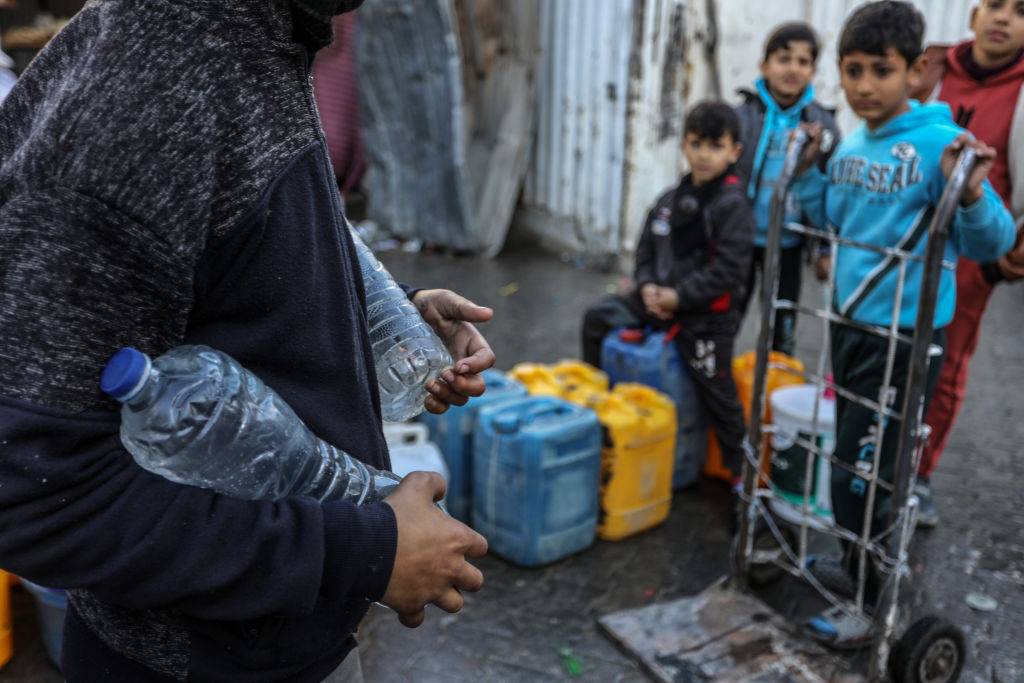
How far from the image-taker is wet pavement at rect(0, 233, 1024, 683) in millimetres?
3064

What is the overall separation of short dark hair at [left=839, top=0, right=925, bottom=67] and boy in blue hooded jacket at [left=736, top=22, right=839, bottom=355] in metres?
1.77

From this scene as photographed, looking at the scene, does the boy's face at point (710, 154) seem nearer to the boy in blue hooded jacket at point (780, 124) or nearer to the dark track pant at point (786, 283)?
the boy in blue hooded jacket at point (780, 124)

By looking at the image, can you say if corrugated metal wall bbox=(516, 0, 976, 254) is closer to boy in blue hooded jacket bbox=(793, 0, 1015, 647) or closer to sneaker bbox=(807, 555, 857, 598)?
boy in blue hooded jacket bbox=(793, 0, 1015, 647)

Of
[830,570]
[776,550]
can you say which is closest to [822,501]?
[776,550]

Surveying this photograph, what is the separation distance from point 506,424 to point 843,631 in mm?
1481

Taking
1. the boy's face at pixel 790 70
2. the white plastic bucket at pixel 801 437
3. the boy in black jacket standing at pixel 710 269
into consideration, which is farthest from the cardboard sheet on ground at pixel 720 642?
the boy's face at pixel 790 70

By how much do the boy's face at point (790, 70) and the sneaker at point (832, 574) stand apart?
8.93 ft

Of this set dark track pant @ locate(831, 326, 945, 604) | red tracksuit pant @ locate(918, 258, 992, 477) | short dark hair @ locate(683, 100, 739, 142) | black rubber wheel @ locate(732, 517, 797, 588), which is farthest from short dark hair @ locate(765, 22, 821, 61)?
black rubber wheel @ locate(732, 517, 797, 588)

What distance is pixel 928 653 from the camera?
282cm

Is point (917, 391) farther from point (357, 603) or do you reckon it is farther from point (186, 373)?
point (186, 373)

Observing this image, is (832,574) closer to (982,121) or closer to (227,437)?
(982,121)

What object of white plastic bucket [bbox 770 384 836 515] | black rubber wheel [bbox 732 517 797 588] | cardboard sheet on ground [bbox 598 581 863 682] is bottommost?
cardboard sheet on ground [bbox 598 581 863 682]

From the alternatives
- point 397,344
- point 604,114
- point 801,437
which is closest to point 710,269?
point 801,437

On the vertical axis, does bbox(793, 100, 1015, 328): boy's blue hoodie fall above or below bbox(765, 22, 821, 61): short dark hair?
below
